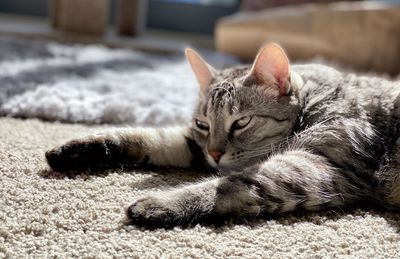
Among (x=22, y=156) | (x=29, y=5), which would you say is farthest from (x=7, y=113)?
(x=29, y=5)

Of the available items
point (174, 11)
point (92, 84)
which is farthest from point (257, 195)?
point (174, 11)

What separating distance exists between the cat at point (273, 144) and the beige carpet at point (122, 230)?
5 centimetres

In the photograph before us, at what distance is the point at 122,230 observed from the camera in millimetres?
999

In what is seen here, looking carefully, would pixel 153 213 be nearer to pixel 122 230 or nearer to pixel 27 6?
pixel 122 230

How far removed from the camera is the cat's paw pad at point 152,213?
1.01 m

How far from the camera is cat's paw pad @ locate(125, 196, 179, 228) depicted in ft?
3.32

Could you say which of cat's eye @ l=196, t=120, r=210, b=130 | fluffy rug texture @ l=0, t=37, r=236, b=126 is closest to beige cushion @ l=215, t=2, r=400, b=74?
fluffy rug texture @ l=0, t=37, r=236, b=126

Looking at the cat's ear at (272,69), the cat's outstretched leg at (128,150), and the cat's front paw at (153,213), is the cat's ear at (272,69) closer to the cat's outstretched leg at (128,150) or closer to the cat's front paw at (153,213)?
the cat's outstretched leg at (128,150)

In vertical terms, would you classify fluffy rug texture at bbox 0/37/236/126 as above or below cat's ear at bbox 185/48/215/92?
below

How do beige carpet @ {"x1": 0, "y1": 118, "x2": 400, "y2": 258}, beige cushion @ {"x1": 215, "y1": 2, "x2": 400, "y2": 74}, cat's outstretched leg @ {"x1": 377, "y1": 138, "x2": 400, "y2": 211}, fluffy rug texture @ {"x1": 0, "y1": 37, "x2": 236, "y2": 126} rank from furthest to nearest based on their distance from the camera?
1. beige cushion @ {"x1": 215, "y1": 2, "x2": 400, "y2": 74}
2. fluffy rug texture @ {"x1": 0, "y1": 37, "x2": 236, "y2": 126}
3. cat's outstretched leg @ {"x1": 377, "y1": 138, "x2": 400, "y2": 211}
4. beige carpet @ {"x1": 0, "y1": 118, "x2": 400, "y2": 258}

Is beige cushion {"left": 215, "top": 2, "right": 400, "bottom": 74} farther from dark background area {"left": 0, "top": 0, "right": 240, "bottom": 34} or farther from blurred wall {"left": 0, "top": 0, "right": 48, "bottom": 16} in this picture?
blurred wall {"left": 0, "top": 0, "right": 48, "bottom": 16}

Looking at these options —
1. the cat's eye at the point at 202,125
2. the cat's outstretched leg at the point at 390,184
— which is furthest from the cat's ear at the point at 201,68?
the cat's outstretched leg at the point at 390,184

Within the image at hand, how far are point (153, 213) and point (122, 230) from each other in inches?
2.4

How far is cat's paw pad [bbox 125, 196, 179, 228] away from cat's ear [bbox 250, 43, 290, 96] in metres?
0.45
